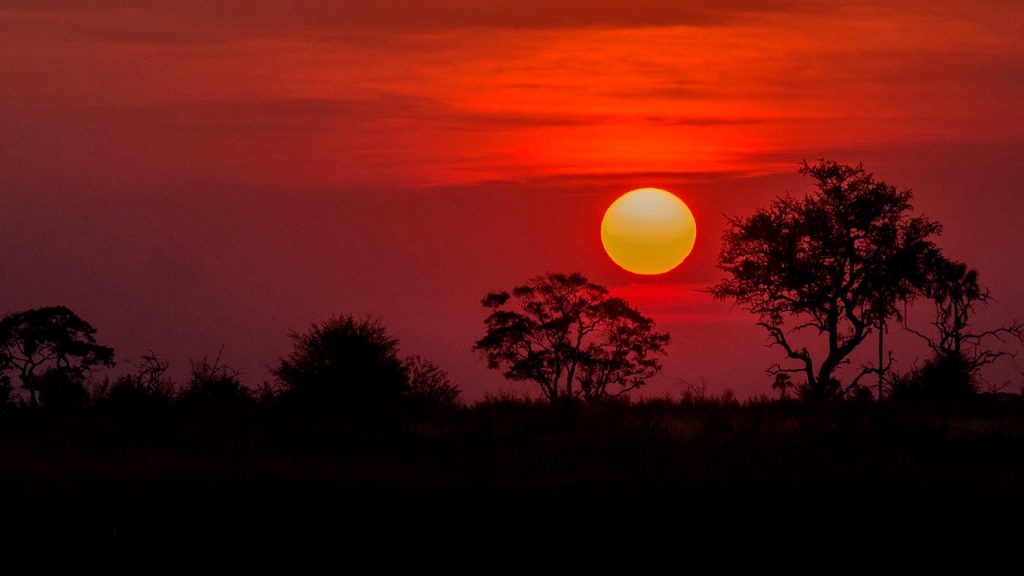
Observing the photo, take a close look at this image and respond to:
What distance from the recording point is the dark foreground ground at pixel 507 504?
18.3 meters

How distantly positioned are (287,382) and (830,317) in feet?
56.0

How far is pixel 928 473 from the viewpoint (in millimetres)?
21766

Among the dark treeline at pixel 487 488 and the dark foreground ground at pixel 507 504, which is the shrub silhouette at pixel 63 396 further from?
the dark foreground ground at pixel 507 504

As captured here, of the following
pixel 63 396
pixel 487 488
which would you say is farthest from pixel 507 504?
pixel 63 396

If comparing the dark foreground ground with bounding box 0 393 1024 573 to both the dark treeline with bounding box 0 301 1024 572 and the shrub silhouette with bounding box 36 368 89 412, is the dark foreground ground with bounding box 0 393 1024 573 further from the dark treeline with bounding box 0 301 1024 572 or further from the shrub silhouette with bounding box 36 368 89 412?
the shrub silhouette with bounding box 36 368 89 412

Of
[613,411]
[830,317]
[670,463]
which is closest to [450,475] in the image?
[670,463]

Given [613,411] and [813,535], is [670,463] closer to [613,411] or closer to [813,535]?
[813,535]

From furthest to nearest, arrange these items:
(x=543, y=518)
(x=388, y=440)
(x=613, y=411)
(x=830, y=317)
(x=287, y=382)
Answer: (x=830, y=317) → (x=287, y=382) → (x=613, y=411) → (x=388, y=440) → (x=543, y=518)

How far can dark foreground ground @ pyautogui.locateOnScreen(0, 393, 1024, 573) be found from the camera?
1831cm

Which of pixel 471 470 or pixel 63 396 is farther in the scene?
pixel 63 396

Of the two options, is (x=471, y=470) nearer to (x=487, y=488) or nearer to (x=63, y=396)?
(x=487, y=488)

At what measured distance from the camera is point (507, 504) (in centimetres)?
1983

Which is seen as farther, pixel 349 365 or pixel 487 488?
pixel 349 365

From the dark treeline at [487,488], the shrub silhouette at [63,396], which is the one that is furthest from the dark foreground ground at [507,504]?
the shrub silhouette at [63,396]
